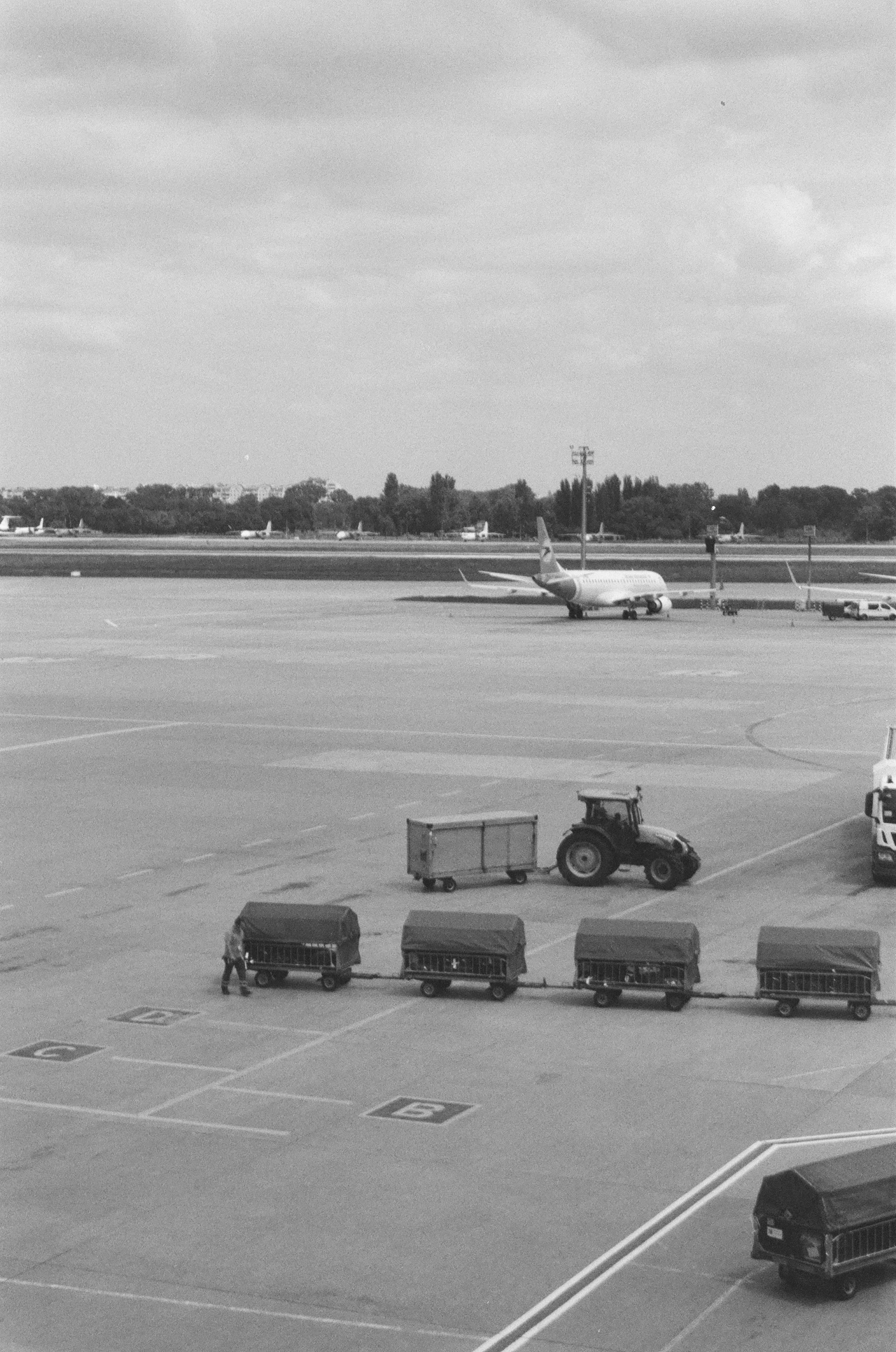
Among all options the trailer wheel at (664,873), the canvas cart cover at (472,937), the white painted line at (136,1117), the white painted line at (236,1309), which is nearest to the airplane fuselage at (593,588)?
the trailer wheel at (664,873)

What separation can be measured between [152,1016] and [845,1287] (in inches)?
563

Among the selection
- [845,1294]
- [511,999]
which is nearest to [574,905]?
[511,999]

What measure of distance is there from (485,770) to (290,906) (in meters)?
26.0

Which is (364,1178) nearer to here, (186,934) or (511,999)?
(511,999)

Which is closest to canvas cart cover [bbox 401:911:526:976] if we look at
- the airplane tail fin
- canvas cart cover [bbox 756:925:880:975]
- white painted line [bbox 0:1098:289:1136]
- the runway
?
the runway

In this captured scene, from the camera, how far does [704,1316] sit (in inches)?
708

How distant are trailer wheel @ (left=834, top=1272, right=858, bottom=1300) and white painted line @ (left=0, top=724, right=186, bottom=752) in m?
49.1

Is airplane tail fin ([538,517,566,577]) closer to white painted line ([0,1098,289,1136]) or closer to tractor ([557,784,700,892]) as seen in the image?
tractor ([557,784,700,892])

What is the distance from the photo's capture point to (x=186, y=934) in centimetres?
3547

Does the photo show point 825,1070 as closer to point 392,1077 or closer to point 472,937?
point 392,1077

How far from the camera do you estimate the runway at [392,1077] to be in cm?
1841

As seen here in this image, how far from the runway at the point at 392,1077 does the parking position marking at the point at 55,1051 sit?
67mm

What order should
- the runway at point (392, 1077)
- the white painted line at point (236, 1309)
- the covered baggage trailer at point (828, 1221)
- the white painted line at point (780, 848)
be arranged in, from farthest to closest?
the white painted line at point (780, 848) → the covered baggage trailer at point (828, 1221) → the runway at point (392, 1077) → the white painted line at point (236, 1309)

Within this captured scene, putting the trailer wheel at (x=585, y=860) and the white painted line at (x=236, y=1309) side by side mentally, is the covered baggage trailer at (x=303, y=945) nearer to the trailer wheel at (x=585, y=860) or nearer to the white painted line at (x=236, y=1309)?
the trailer wheel at (x=585, y=860)
